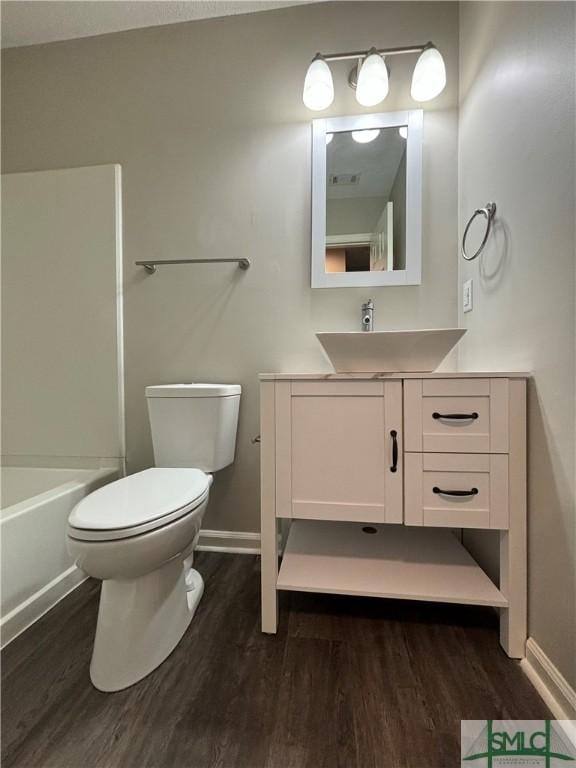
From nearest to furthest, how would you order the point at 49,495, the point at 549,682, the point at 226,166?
1. the point at 549,682
2. the point at 49,495
3. the point at 226,166

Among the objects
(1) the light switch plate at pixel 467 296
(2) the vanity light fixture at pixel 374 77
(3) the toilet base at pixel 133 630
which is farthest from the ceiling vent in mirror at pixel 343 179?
(3) the toilet base at pixel 133 630

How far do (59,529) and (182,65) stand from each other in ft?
6.77

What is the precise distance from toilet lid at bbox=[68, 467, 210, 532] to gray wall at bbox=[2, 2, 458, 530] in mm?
425

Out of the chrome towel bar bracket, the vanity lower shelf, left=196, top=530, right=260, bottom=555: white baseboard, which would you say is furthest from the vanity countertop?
left=196, top=530, right=260, bottom=555: white baseboard

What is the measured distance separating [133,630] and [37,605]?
1.58ft

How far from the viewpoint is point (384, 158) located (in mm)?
1385

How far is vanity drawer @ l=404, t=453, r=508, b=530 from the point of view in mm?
897

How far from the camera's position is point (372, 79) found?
127 centimetres

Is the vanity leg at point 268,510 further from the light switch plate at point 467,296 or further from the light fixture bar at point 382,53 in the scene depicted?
the light fixture bar at point 382,53

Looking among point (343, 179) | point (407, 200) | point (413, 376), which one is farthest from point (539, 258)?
point (343, 179)

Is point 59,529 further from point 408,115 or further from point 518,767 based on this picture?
point 408,115

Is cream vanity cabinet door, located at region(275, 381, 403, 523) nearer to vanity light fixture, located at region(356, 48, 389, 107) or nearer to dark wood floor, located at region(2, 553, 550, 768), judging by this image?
dark wood floor, located at region(2, 553, 550, 768)

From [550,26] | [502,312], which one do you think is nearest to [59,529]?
[502,312]

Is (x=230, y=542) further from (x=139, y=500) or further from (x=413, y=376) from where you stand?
(x=413, y=376)
